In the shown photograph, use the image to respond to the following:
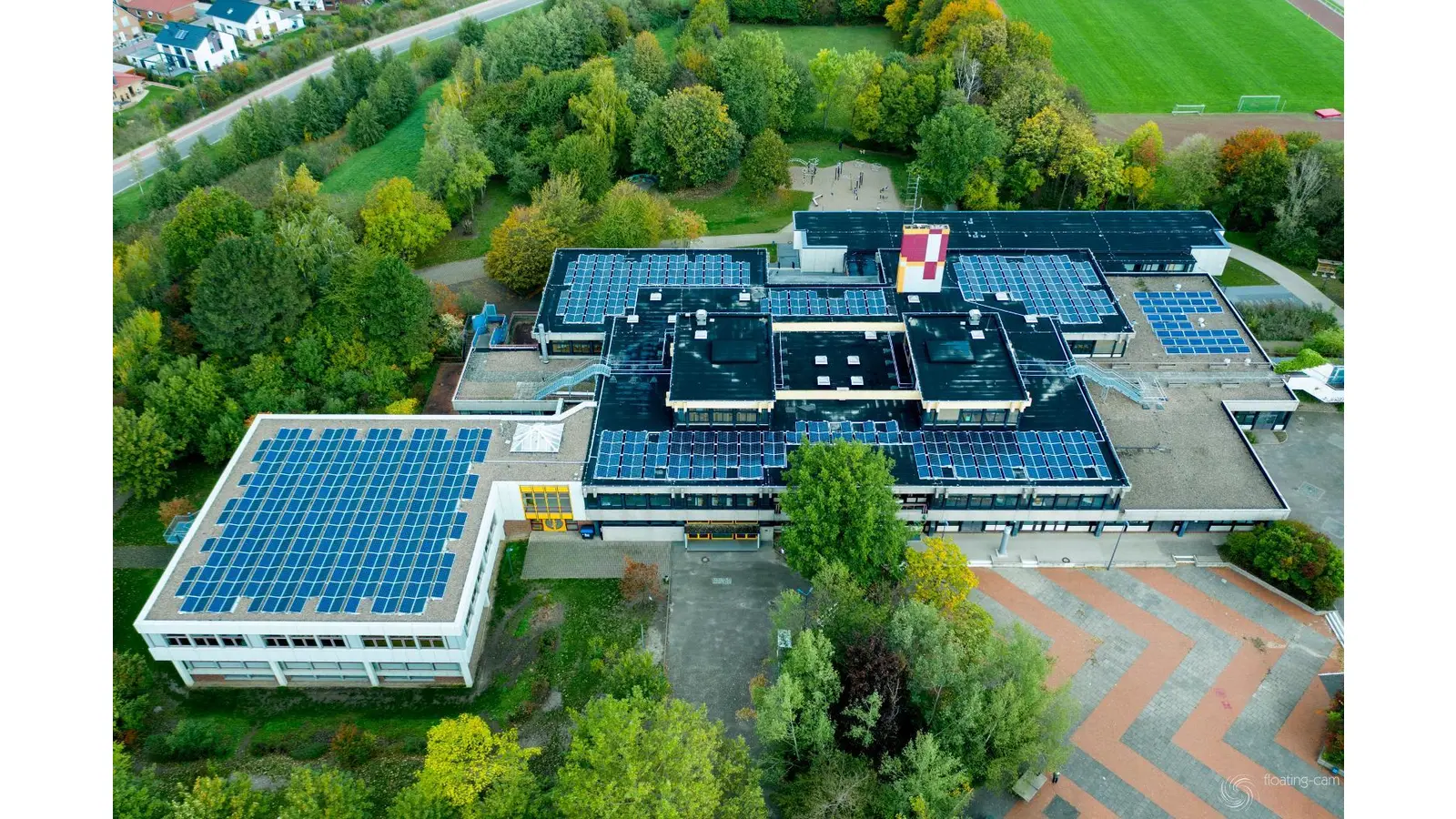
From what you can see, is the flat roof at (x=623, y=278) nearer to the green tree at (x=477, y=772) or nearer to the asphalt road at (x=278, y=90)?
the green tree at (x=477, y=772)

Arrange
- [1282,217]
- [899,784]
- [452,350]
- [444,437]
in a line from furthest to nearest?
[1282,217]
[452,350]
[444,437]
[899,784]

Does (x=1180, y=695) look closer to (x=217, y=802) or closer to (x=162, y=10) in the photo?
(x=217, y=802)

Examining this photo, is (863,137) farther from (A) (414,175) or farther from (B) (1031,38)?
(A) (414,175)


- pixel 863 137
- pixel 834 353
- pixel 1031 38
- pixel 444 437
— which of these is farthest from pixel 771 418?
pixel 1031 38

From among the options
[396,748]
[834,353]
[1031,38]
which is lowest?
[396,748]

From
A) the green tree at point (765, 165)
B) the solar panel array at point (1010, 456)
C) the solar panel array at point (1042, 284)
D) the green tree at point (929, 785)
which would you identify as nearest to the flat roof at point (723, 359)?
the solar panel array at point (1010, 456)

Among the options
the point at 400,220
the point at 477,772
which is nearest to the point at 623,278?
the point at 400,220

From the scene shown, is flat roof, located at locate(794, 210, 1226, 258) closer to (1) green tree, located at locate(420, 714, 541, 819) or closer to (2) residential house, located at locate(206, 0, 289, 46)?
(1) green tree, located at locate(420, 714, 541, 819)

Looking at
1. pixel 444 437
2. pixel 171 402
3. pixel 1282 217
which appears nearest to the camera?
pixel 444 437
